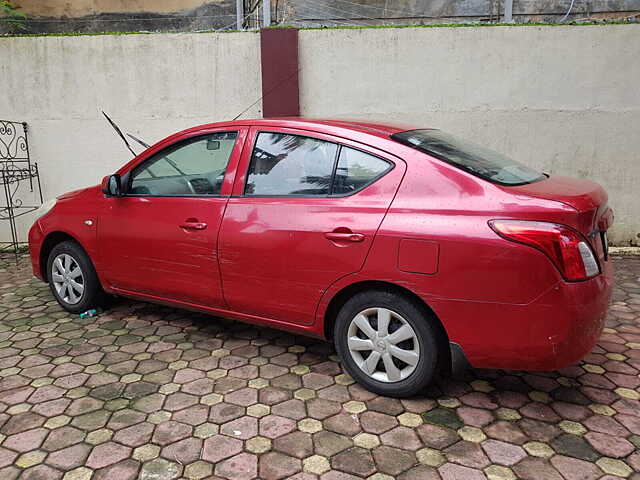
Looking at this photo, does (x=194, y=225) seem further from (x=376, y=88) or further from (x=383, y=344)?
(x=376, y=88)

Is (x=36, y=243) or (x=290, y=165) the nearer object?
(x=290, y=165)

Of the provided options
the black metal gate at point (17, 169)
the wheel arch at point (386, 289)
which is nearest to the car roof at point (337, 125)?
the wheel arch at point (386, 289)

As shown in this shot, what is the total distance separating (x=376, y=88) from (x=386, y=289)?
12.7 ft

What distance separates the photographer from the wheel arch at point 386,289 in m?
2.69

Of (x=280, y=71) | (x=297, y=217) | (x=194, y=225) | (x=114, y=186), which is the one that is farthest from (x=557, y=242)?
(x=280, y=71)

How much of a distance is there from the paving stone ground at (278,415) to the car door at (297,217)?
1.55 feet

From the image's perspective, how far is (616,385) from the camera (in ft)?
9.79

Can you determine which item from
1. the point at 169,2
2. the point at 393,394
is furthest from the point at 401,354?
the point at 169,2

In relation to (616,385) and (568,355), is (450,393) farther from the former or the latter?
(616,385)

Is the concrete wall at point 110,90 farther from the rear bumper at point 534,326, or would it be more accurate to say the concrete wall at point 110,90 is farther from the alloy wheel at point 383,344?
the rear bumper at point 534,326

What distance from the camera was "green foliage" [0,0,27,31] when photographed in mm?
6938

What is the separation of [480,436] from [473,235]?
39.1 inches

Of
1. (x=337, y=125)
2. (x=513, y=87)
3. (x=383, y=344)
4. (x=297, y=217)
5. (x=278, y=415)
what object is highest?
(x=513, y=87)

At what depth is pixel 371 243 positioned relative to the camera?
2.72m
